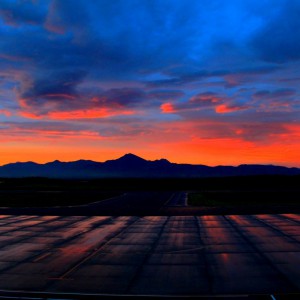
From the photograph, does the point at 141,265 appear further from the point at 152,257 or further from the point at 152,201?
the point at 152,201

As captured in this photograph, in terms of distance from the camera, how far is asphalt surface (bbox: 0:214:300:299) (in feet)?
43.3

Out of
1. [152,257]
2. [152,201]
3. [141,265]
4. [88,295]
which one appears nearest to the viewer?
[88,295]

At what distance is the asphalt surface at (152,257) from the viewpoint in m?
13.2

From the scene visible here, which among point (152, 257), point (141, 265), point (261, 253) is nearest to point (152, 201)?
point (261, 253)

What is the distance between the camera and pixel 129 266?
15844 millimetres

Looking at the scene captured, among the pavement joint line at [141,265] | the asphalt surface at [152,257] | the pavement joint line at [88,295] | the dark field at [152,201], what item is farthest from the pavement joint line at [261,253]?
the dark field at [152,201]

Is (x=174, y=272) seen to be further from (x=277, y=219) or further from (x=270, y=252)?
(x=277, y=219)

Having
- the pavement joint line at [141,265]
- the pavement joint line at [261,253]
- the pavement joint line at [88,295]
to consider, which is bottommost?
the pavement joint line at [88,295]

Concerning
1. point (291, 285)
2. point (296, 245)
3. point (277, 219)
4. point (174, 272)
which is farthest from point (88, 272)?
point (277, 219)

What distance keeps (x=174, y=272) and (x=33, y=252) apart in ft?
25.2

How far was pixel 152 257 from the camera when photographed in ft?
57.7

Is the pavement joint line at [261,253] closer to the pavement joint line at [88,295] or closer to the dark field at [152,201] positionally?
the pavement joint line at [88,295]

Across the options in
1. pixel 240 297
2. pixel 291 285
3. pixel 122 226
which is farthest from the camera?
pixel 122 226

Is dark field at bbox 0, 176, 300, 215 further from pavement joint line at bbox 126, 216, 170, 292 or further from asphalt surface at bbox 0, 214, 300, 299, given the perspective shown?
pavement joint line at bbox 126, 216, 170, 292
